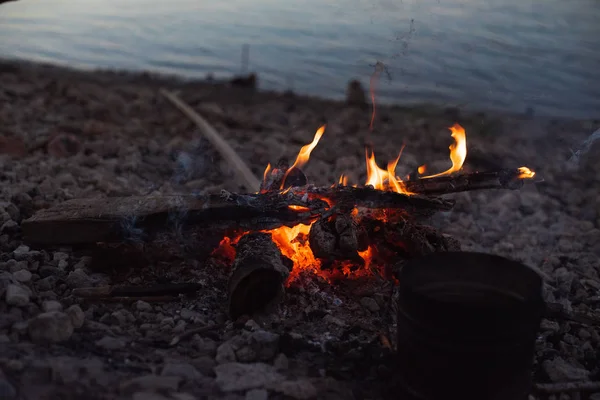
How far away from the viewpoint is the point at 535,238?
5051mm

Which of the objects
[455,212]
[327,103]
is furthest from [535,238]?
[327,103]

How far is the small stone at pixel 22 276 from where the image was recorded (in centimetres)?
335

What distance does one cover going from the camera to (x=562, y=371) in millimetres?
3078

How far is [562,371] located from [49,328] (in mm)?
2406

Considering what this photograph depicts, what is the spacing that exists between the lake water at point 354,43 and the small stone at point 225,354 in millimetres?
2203

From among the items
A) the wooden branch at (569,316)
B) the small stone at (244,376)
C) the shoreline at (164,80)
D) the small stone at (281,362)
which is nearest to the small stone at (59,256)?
the small stone at (244,376)

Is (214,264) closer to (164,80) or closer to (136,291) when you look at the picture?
(136,291)

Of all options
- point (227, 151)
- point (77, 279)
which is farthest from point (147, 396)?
point (227, 151)

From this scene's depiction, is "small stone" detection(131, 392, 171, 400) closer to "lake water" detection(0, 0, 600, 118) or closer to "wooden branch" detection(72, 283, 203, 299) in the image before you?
"wooden branch" detection(72, 283, 203, 299)

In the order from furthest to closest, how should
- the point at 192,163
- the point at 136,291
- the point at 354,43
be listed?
the point at 354,43
the point at 192,163
the point at 136,291

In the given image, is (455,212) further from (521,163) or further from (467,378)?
(467,378)

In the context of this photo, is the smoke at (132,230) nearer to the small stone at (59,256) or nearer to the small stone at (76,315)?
the small stone at (59,256)

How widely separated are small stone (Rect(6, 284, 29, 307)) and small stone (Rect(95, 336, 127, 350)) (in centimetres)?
47

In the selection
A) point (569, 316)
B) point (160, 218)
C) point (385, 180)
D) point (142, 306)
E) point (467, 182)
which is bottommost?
point (142, 306)
